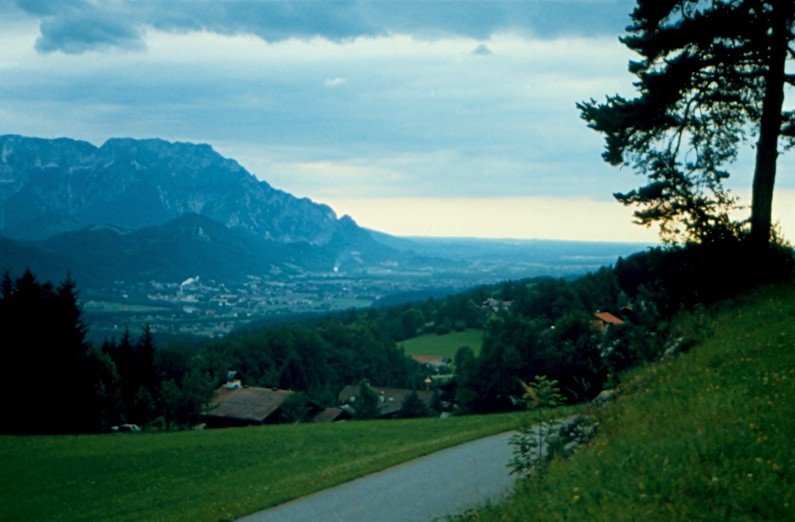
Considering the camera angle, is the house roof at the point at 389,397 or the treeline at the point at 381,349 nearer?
the treeline at the point at 381,349

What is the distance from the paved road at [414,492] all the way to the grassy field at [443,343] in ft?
261

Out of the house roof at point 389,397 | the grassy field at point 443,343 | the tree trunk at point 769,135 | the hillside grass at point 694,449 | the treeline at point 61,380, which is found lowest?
the house roof at point 389,397

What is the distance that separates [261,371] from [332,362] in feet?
35.1

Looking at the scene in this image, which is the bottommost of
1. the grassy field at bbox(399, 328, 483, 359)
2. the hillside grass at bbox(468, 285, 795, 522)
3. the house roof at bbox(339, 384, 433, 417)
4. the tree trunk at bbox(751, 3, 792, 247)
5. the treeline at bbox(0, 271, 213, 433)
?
the house roof at bbox(339, 384, 433, 417)

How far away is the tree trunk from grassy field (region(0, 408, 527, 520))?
754cm

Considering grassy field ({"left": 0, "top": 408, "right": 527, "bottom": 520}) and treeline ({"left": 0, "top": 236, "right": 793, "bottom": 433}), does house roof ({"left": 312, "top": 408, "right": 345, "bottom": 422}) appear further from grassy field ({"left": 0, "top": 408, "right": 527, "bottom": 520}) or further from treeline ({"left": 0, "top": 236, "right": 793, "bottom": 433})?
grassy field ({"left": 0, "top": 408, "right": 527, "bottom": 520})

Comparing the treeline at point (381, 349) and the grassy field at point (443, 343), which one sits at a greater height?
the treeline at point (381, 349)

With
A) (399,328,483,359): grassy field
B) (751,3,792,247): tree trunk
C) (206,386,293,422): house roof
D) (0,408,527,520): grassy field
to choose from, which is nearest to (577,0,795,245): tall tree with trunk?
(751,3,792,247): tree trunk

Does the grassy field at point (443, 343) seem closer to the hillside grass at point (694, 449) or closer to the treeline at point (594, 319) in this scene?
the treeline at point (594, 319)

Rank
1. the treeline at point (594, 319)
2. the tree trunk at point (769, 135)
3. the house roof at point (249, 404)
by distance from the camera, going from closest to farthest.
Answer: the treeline at point (594, 319), the tree trunk at point (769, 135), the house roof at point (249, 404)

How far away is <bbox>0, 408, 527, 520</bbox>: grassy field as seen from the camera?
49.8ft

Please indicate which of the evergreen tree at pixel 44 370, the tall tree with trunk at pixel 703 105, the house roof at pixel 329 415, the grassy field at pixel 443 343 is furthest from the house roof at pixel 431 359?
the tall tree with trunk at pixel 703 105

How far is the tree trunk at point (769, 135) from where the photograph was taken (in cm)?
1544

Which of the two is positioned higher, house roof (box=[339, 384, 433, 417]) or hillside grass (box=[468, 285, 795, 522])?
hillside grass (box=[468, 285, 795, 522])
